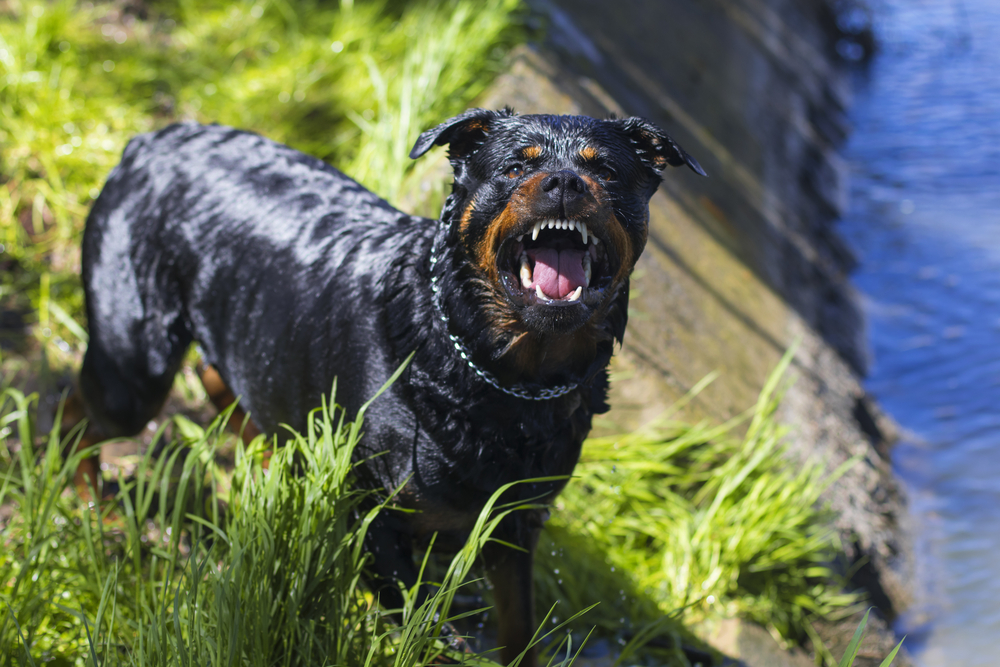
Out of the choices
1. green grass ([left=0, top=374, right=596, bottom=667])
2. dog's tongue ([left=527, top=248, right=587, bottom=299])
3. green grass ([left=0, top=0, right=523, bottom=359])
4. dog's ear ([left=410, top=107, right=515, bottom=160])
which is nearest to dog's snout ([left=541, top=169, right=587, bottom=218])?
dog's tongue ([left=527, top=248, right=587, bottom=299])

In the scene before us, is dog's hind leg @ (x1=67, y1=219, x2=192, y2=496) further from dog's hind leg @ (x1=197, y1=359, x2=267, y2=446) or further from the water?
the water

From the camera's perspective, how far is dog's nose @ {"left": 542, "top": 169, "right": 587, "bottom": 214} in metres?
1.99

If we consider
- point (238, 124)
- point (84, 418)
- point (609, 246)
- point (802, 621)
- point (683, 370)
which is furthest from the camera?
point (238, 124)

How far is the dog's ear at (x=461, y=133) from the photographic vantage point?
7.11ft

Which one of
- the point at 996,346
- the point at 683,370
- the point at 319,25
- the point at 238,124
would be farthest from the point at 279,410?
the point at 996,346

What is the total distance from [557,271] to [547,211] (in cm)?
20

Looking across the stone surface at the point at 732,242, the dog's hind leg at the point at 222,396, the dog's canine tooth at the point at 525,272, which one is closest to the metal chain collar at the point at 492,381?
the dog's canine tooth at the point at 525,272

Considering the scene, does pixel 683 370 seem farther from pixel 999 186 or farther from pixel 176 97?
pixel 999 186

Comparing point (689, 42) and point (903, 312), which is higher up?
point (689, 42)

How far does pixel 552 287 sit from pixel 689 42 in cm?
519

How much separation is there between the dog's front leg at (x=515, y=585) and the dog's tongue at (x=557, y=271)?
2.36ft

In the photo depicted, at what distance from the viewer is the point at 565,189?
1989 millimetres

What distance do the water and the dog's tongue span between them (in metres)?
2.78

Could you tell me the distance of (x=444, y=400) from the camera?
2217mm
